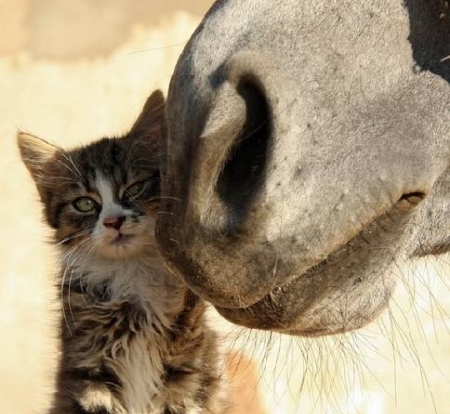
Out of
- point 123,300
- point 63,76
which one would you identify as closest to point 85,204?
point 123,300

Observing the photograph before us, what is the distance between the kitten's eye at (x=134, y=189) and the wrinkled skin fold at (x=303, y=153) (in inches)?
55.0

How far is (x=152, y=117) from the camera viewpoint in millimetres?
3369

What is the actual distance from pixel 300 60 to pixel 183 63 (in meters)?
0.19

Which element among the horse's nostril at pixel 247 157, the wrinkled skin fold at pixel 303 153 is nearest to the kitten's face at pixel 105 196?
the wrinkled skin fold at pixel 303 153

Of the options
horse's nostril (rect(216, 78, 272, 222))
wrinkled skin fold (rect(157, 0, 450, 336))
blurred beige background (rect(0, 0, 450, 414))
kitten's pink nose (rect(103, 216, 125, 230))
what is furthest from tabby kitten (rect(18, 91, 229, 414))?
blurred beige background (rect(0, 0, 450, 414))

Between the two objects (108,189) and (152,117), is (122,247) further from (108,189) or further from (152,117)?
(152,117)

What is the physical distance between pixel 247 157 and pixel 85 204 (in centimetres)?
178

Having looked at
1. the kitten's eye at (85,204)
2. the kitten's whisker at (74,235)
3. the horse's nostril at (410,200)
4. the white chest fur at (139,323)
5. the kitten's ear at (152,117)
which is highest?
the kitten's ear at (152,117)

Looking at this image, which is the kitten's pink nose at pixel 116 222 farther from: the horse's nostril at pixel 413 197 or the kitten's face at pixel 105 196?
the horse's nostril at pixel 413 197

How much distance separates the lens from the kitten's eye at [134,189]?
3283mm

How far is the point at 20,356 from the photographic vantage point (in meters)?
5.27

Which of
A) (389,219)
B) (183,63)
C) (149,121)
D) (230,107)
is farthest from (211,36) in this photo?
(149,121)

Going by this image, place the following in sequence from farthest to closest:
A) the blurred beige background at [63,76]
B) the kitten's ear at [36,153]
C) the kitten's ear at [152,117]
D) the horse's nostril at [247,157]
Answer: the blurred beige background at [63,76] → the kitten's ear at [36,153] → the kitten's ear at [152,117] → the horse's nostril at [247,157]

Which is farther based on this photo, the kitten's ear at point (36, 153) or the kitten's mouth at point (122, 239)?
the kitten's ear at point (36, 153)
